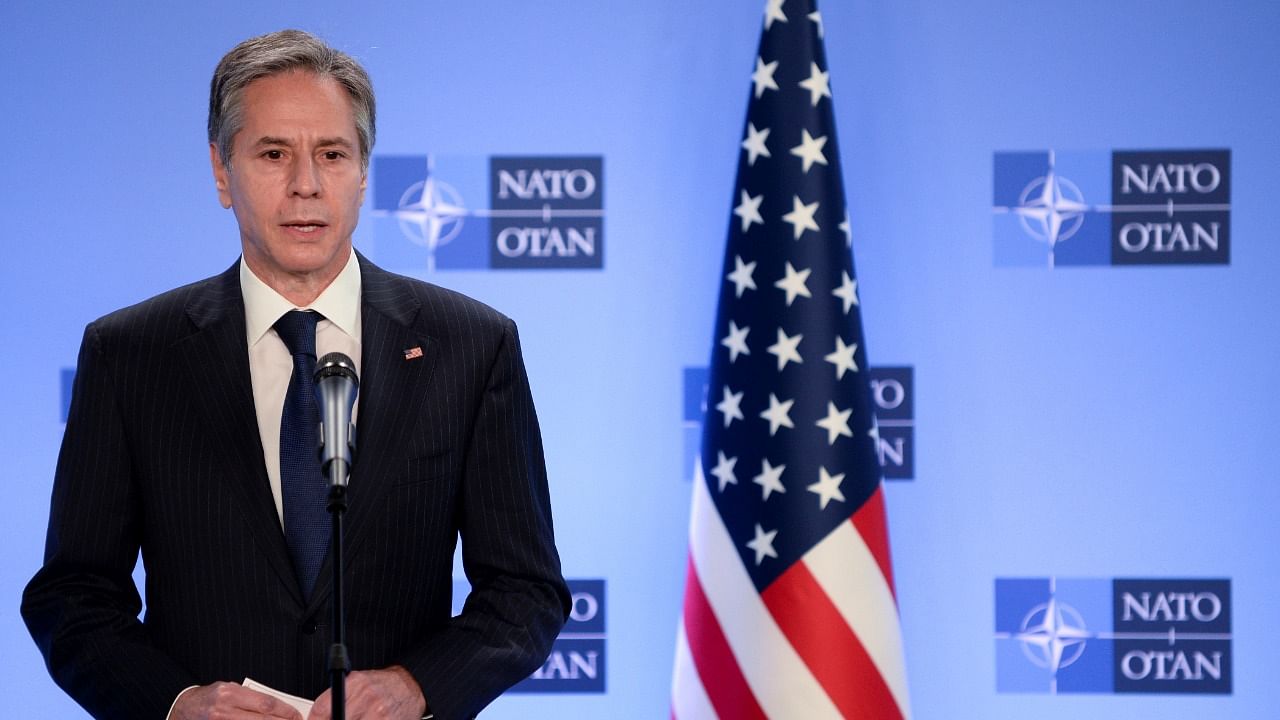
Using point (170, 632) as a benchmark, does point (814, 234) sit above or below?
above

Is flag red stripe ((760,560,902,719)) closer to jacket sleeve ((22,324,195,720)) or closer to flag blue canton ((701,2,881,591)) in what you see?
flag blue canton ((701,2,881,591))

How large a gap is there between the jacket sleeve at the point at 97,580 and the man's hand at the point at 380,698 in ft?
0.82

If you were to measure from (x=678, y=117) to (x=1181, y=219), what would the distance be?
1.41 m

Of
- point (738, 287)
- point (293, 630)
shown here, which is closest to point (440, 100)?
point (738, 287)

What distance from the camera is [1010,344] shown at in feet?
11.9

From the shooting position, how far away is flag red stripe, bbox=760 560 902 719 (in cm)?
308

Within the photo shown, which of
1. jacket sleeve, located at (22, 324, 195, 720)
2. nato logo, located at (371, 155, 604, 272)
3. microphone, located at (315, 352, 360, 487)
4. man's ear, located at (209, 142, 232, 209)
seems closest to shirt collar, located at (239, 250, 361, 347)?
man's ear, located at (209, 142, 232, 209)

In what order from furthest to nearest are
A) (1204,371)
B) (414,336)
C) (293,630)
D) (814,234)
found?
(1204,371), (814,234), (414,336), (293,630)

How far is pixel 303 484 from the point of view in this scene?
1797 mm

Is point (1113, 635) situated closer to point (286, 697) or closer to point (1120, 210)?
point (1120, 210)

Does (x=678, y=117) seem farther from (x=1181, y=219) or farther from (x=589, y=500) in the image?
(x=1181, y=219)

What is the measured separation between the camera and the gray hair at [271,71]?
73.7 inches

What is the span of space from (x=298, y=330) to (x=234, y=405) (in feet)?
0.46

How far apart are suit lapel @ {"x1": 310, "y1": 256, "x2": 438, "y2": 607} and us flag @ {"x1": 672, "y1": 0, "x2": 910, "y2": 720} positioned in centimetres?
137
